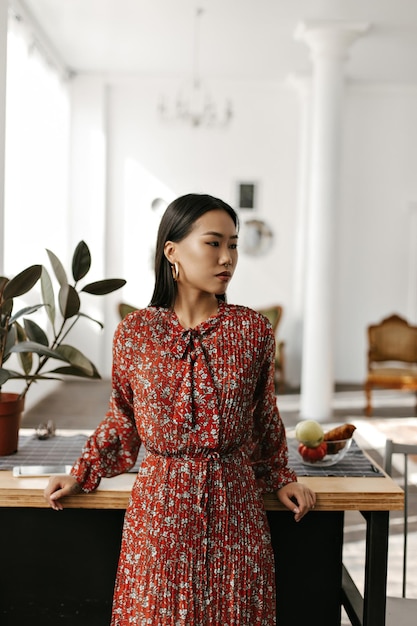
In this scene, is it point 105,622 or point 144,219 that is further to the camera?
point 144,219

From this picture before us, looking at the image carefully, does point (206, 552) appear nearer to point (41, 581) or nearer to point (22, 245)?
point (41, 581)

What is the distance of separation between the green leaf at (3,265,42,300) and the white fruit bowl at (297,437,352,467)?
1.04 meters

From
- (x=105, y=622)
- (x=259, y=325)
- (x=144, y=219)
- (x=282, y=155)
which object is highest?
(x=282, y=155)

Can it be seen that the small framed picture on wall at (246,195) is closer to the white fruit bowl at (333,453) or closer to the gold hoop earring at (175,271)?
the white fruit bowl at (333,453)

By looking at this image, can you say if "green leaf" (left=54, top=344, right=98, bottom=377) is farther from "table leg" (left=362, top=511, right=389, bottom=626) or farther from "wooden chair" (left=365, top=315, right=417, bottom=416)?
"wooden chair" (left=365, top=315, right=417, bottom=416)

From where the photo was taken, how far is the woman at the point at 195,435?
159cm

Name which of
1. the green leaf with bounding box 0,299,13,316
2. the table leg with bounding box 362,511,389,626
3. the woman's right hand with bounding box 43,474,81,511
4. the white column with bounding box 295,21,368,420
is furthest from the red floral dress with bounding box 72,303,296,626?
the white column with bounding box 295,21,368,420

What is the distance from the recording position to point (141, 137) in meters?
9.07

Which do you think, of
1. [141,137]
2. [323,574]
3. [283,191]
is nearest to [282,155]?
[283,191]

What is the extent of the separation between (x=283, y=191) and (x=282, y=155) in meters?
0.46

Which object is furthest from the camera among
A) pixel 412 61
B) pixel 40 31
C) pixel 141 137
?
pixel 141 137

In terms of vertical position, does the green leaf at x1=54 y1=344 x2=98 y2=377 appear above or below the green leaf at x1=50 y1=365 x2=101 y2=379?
above

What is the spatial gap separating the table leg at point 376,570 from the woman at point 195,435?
0.42 m

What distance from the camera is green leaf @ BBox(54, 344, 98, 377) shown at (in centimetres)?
238
